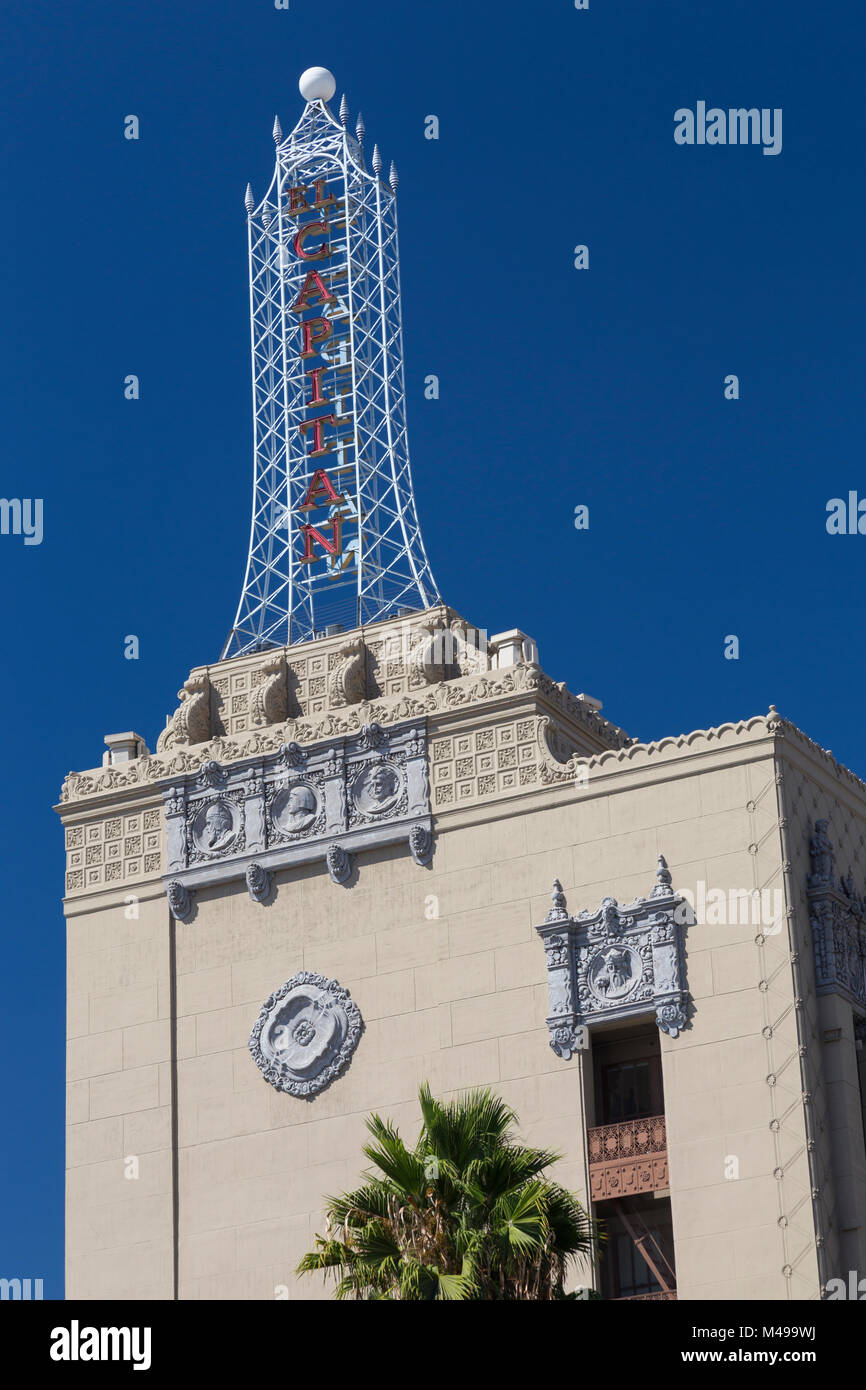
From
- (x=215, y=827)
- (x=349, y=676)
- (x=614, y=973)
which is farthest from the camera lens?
(x=215, y=827)

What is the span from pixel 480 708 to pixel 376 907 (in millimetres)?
4806

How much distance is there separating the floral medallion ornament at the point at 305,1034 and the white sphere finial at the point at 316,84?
2477 centimetres

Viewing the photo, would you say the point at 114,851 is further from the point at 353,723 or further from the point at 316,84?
the point at 316,84

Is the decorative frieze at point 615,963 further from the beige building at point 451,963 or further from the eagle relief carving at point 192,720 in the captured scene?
the eagle relief carving at point 192,720

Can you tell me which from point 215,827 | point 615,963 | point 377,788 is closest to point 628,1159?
point 615,963

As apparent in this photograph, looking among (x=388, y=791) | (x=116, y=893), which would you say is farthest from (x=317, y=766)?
(x=116, y=893)

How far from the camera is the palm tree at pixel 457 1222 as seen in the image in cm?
3541

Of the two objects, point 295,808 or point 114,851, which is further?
point 114,851

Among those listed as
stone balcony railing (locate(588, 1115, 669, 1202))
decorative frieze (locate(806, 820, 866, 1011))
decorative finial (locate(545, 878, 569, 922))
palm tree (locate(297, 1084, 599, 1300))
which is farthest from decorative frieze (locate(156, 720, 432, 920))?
palm tree (locate(297, 1084, 599, 1300))

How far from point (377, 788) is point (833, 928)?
1078 centimetres

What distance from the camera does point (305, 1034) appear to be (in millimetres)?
54750

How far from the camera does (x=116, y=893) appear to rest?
192ft

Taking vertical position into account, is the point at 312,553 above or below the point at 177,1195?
above
